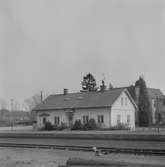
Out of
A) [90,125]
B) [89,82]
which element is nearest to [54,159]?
[90,125]

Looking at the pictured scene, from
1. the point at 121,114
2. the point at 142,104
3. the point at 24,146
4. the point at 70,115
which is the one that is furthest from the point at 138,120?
the point at 24,146

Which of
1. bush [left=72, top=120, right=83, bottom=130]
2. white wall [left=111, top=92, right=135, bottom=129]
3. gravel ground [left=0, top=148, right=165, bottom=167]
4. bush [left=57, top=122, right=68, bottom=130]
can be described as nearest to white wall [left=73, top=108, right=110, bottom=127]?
white wall [left=111, top=92, right=135, bottom=129]

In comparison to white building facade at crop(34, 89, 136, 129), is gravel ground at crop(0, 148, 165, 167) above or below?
below

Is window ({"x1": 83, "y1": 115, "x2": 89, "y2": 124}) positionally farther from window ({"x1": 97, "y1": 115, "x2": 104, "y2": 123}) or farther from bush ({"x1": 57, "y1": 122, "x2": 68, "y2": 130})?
bush ({"x1": 57, "y1": 122, "x2": 68, "y2": 130})

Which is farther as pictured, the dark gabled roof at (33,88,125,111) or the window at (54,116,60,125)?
the window at (54,116,60,125)

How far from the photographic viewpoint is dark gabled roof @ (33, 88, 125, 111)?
49875 millimetres

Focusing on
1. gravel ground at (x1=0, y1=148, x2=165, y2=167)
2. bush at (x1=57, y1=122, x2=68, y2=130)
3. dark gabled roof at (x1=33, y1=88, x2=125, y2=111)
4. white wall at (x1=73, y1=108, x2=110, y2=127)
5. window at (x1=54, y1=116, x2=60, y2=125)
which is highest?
dark gabled roof at (x1=33, y1=88, x2=125, y2=111)

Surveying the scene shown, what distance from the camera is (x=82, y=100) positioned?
53219 mm

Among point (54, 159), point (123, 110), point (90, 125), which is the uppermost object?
point (123, 110)

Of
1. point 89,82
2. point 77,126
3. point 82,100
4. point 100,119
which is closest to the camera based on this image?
point 77,126

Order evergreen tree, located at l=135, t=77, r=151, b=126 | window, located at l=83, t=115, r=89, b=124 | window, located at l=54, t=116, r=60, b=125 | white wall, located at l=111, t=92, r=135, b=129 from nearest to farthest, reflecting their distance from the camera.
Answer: white wall, located at l=111, t=92, r=135, b=129 < window, located at l=83, t=115, r=89, b=124 < window, located at l=54, t=116, r=60, b=125 < evergreen tree, located at l=135, t=77, r=151, b=126

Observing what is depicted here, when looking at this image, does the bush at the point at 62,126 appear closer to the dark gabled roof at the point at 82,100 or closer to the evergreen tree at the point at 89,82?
the dark gabled roof at the point at 82,100

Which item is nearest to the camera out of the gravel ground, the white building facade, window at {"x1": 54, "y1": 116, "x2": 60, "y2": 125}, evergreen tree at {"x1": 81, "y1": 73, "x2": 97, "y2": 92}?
the gravel ground

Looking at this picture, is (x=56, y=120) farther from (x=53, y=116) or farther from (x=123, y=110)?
(x=123, y=110)
